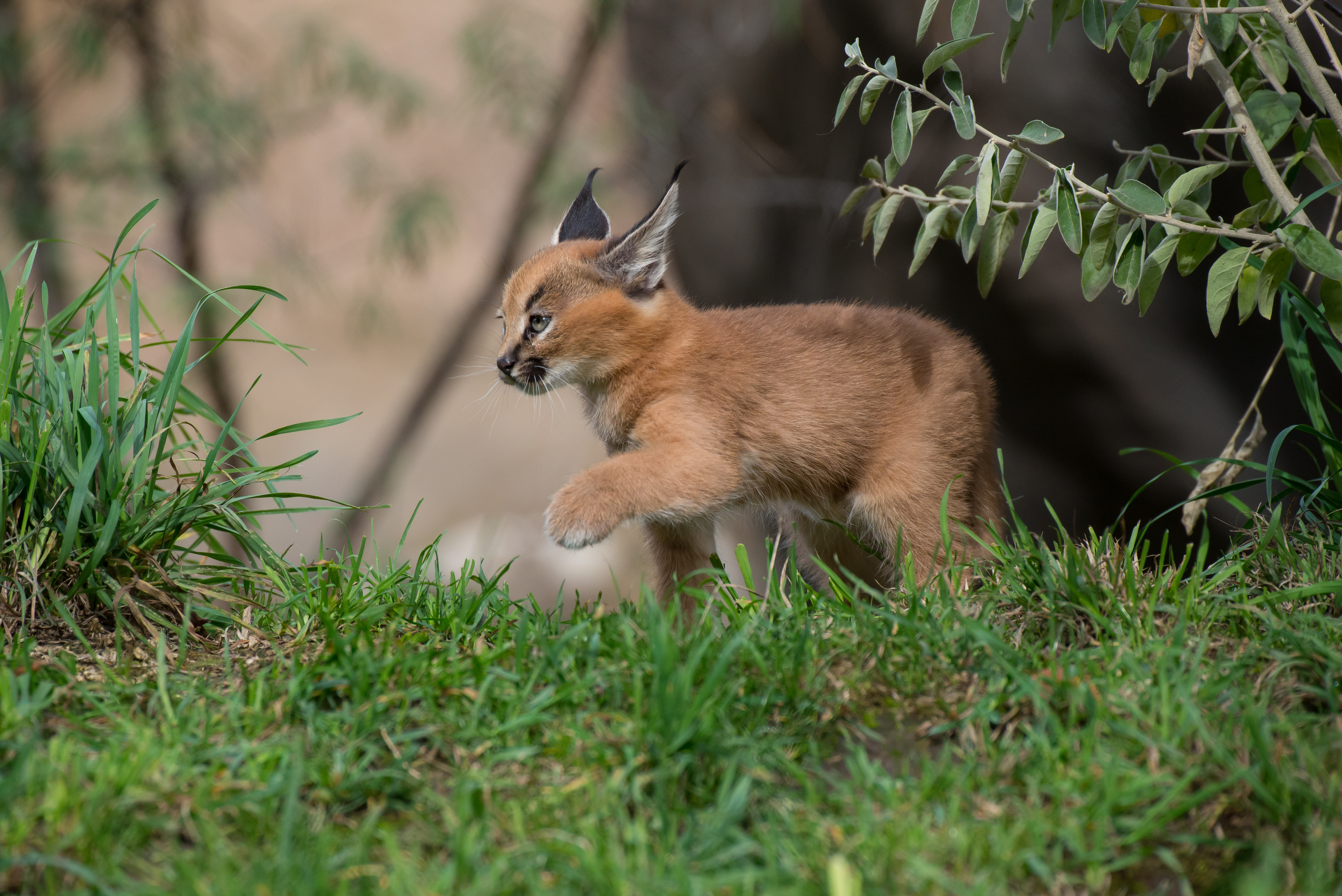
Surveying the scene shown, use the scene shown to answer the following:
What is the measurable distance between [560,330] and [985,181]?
1.45m

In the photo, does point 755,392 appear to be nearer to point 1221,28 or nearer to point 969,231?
point 969,231

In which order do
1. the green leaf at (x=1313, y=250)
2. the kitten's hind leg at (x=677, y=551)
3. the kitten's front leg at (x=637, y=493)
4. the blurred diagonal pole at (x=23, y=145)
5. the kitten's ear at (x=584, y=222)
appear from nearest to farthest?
the green leaf at (x=1313, y=250) < the kitten's front leg at (x=637, y=493) < the kitten's hind leg at (x=677, y=551) < the kitten's ear at (x=584, y=222) < the blurred diagonal pole at (x=23, y=145)

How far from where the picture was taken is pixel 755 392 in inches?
142

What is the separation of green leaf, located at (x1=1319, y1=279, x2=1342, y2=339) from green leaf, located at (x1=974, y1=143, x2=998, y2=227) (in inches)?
35.1

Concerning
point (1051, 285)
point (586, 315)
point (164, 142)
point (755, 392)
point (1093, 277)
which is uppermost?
point (1093, 277)

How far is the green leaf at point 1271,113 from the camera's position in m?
3.07

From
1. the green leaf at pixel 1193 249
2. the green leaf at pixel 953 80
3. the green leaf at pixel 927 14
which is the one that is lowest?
the green leaf at pixel 1193 249

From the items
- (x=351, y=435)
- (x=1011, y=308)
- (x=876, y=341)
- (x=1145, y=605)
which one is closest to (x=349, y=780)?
(x=1145, y=605)

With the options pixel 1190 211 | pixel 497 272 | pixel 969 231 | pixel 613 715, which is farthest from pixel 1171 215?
pixel 497 272

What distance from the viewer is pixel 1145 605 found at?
2502 mm

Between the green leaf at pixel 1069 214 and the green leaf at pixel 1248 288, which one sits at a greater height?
the green leaf at pixel 1069 214

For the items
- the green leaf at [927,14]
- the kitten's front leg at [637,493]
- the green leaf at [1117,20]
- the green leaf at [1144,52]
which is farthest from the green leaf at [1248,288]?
the kitten's front leg at [637,493]

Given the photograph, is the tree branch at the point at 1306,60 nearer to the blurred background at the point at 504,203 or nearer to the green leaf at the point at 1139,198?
the green leaf at the point at 1139,198

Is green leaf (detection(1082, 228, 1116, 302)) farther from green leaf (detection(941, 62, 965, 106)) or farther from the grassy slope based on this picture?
the grassy slope
